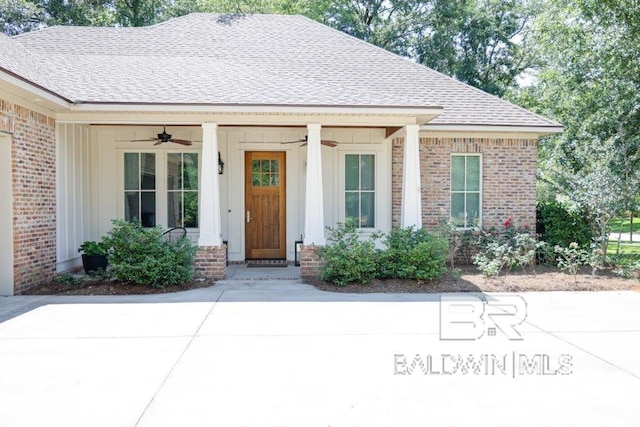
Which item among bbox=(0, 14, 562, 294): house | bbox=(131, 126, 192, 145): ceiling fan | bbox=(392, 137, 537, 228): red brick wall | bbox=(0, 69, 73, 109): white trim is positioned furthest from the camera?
bbox=(392, 137, 537, 228): red brick wall

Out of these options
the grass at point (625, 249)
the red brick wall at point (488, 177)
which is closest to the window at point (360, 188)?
the red brick wall at point (488, 177)

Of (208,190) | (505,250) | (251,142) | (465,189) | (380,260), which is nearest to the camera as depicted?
(380,260)

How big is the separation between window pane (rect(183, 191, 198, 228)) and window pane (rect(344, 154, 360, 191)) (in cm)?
333

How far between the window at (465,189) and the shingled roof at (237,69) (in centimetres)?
103

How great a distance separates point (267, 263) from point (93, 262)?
346 cm

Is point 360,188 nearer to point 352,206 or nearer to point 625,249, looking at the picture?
point 352,206

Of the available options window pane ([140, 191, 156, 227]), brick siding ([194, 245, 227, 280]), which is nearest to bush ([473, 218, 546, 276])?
brick siding ([194, 245, 227, 280])

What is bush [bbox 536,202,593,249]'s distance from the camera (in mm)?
10625

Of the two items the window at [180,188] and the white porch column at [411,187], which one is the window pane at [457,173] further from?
the window at [180,188]

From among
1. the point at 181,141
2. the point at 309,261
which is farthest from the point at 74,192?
the point at 309,261

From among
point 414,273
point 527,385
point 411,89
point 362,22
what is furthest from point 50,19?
point 527,385

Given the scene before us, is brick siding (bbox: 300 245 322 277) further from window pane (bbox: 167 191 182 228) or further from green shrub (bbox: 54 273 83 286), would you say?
green shrub (bbox: 54 273 83 286)

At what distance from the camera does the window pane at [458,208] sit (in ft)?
36.8

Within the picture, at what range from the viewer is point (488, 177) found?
11133 millimetres
